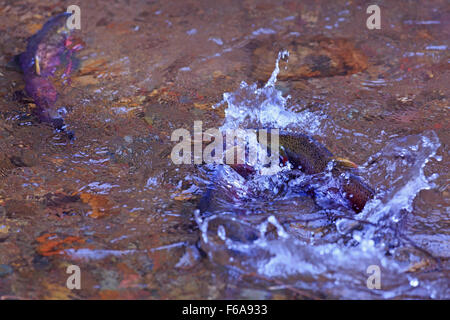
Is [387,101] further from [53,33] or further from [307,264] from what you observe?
[53,33]

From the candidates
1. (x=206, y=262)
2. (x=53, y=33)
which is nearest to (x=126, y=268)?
(x=206, y=262)

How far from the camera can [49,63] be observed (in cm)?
371

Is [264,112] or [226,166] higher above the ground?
[264,112]

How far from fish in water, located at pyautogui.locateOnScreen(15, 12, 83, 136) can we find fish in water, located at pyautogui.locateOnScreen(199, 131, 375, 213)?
1300mm

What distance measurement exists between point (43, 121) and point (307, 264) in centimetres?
214

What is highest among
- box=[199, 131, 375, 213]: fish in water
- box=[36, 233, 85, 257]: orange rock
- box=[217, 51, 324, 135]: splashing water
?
box=[217, 51, 324, 135]: splashing water

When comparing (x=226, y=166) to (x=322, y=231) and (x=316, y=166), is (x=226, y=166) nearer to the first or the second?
(x=316, y=166)

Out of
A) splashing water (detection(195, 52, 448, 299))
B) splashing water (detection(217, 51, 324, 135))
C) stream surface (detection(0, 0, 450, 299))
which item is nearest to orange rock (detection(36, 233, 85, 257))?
stream surface (detection(0, 0, 450, 299))

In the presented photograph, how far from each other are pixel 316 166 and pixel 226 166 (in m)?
0.56

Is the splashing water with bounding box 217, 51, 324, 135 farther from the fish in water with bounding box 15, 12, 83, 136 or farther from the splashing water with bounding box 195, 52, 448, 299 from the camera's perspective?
the fish in water with bounding box 15, 12, 83, 136

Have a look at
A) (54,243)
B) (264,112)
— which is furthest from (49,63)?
(54,243)

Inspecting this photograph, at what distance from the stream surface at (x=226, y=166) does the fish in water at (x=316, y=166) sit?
0.18ft

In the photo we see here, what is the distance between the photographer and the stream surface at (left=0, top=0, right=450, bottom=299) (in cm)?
203

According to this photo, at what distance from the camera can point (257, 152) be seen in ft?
9.34
